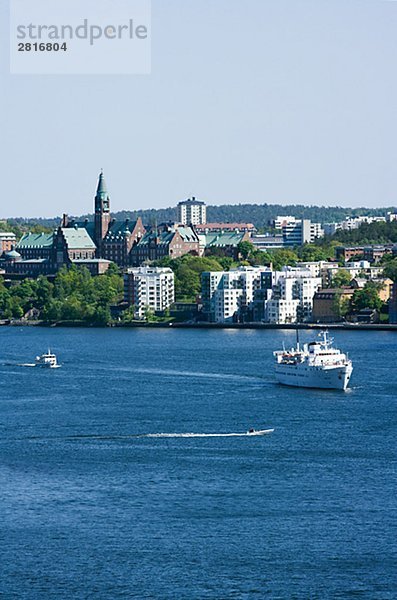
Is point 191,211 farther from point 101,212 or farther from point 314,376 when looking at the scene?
point 314,376

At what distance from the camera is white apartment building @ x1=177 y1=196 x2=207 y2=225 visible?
99.8m

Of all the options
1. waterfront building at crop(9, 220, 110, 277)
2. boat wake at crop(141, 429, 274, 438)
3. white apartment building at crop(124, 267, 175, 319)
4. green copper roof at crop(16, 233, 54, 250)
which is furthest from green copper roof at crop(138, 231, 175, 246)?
boat wake at crop(141, 429, 274, 438)

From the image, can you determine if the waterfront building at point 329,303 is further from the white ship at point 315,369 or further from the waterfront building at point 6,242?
the waterfront building at point 6,242

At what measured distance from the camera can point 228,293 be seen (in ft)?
147

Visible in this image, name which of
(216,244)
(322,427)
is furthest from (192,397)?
(216,244)

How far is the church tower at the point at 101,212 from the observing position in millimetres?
58938

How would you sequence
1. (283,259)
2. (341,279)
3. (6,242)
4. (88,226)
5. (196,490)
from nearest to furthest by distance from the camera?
1. (196,490)
2. (341,279)
3. (283,259)
4. (88,226)
5. (6,242)

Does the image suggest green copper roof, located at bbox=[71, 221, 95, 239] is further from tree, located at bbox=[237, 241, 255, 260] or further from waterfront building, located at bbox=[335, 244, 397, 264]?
waterfront building, located at bbox=[335, 244, 397, 264]

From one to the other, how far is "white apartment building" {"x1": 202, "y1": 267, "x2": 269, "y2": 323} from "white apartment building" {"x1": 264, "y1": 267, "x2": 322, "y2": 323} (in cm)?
76

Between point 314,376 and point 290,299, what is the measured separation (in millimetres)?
18836

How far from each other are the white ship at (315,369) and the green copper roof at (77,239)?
32.2 metres

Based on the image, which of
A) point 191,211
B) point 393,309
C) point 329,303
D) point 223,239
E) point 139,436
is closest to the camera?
point 139,436

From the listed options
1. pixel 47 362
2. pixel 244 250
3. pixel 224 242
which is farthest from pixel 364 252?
pixel 47 362

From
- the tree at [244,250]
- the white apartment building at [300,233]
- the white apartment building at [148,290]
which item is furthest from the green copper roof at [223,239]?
the white apartment building at [300,233]
